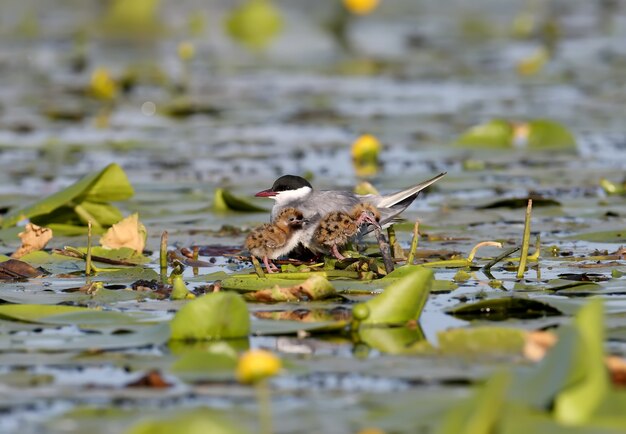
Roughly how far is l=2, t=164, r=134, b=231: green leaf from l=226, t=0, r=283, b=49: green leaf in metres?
13.6

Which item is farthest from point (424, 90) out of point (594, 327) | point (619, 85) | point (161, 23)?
point (594, 327)

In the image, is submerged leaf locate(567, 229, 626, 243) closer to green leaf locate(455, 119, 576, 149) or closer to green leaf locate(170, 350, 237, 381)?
green leaf locate(170, 350, 237, 381)

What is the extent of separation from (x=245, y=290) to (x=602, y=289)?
5.36 feet

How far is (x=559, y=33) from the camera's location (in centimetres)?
2119

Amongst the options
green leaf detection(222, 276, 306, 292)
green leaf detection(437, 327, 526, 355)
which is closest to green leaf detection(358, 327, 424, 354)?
green leaf detection(437, 327, 526, 355)

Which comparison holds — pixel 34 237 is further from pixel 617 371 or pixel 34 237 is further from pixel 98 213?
pixel 617 371

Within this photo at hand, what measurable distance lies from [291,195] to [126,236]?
3.02 ft

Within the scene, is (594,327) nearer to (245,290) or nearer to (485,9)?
(245,290)

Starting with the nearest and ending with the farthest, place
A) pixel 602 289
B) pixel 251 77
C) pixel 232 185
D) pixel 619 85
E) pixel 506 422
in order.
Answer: pixel 506 422
pixel 602 289
pixel 232 185
pixel 619 85
pixel 251 77

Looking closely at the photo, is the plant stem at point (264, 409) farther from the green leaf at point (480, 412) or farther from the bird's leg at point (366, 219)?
the bird's leg at point (366, 219)

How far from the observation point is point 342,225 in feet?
21.0

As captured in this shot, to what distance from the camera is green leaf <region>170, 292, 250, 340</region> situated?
500 centimetres

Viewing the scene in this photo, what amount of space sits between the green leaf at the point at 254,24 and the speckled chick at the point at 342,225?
1520 centimetres

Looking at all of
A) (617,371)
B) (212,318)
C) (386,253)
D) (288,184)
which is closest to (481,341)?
(617,371)
